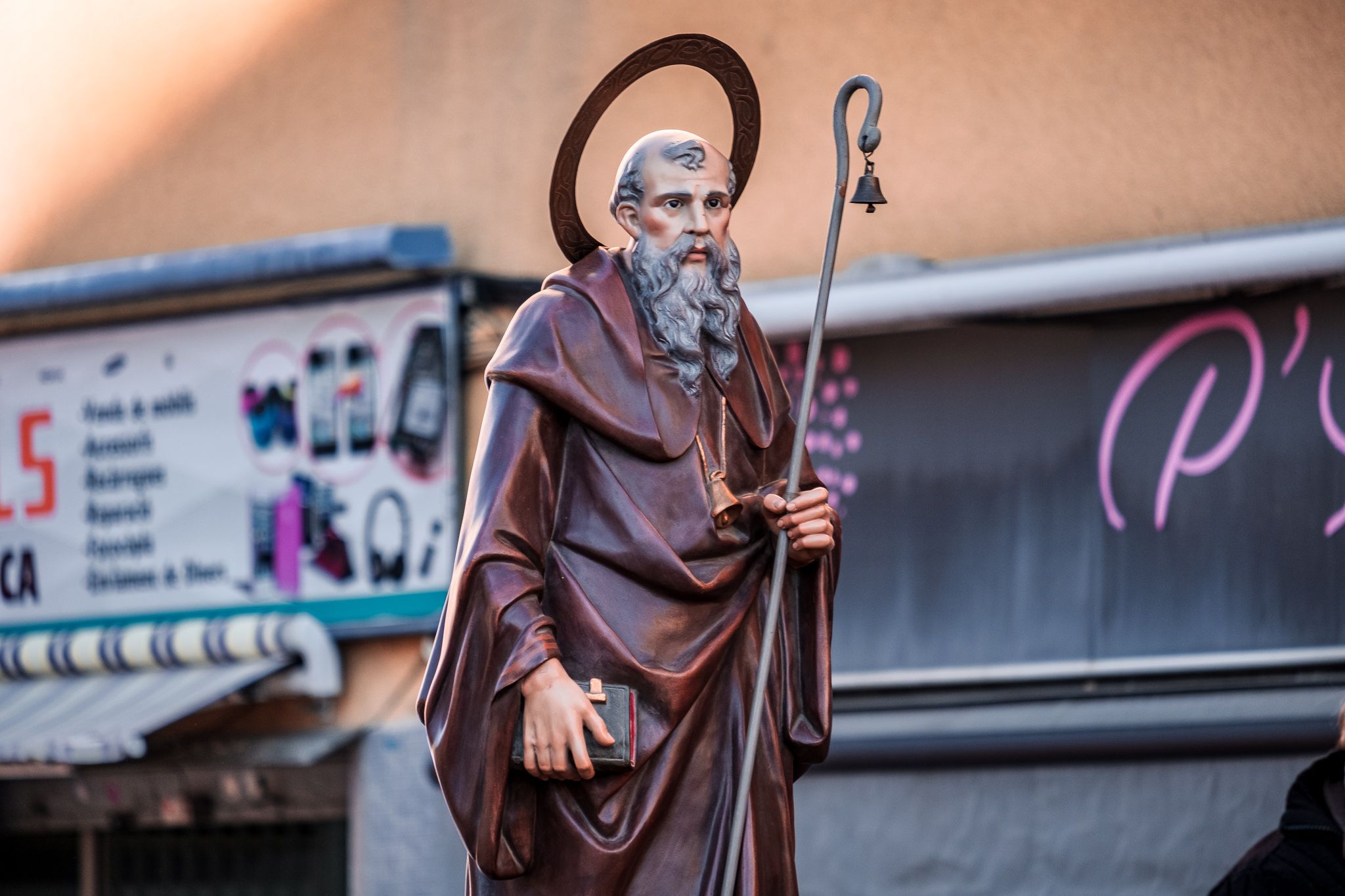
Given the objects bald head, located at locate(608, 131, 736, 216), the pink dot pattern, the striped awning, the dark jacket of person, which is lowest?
the striped awning

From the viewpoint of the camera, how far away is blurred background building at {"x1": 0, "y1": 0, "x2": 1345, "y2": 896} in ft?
23.7

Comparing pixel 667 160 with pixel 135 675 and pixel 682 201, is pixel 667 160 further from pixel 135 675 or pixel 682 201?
pixel 135 675

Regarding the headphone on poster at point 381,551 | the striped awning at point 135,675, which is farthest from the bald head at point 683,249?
the striped awning at point 135,675

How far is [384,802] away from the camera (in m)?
8.83

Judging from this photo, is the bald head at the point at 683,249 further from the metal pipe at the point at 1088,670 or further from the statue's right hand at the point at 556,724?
the metal pipe at the point at 1088,670

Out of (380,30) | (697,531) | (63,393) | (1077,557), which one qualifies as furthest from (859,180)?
(63,393)

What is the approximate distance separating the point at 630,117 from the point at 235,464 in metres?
2.29

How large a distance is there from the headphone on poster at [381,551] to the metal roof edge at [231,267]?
92 centimetres

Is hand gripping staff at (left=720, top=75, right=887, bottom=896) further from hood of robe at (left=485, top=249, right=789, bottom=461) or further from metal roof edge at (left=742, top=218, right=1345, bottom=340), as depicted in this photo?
metal roof edge at (left=742, top=218, right=1345, bottom=340)

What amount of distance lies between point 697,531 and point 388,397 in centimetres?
537

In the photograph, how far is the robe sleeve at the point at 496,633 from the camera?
350cm

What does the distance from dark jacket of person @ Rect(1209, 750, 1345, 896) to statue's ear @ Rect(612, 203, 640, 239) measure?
203 centimetres

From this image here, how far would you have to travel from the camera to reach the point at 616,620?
3.62 metres

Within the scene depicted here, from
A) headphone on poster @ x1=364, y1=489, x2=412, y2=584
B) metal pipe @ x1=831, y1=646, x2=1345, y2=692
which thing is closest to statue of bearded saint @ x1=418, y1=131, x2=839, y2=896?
metal pipe @ x1=831, y1=646, x2=1345, y2=692
